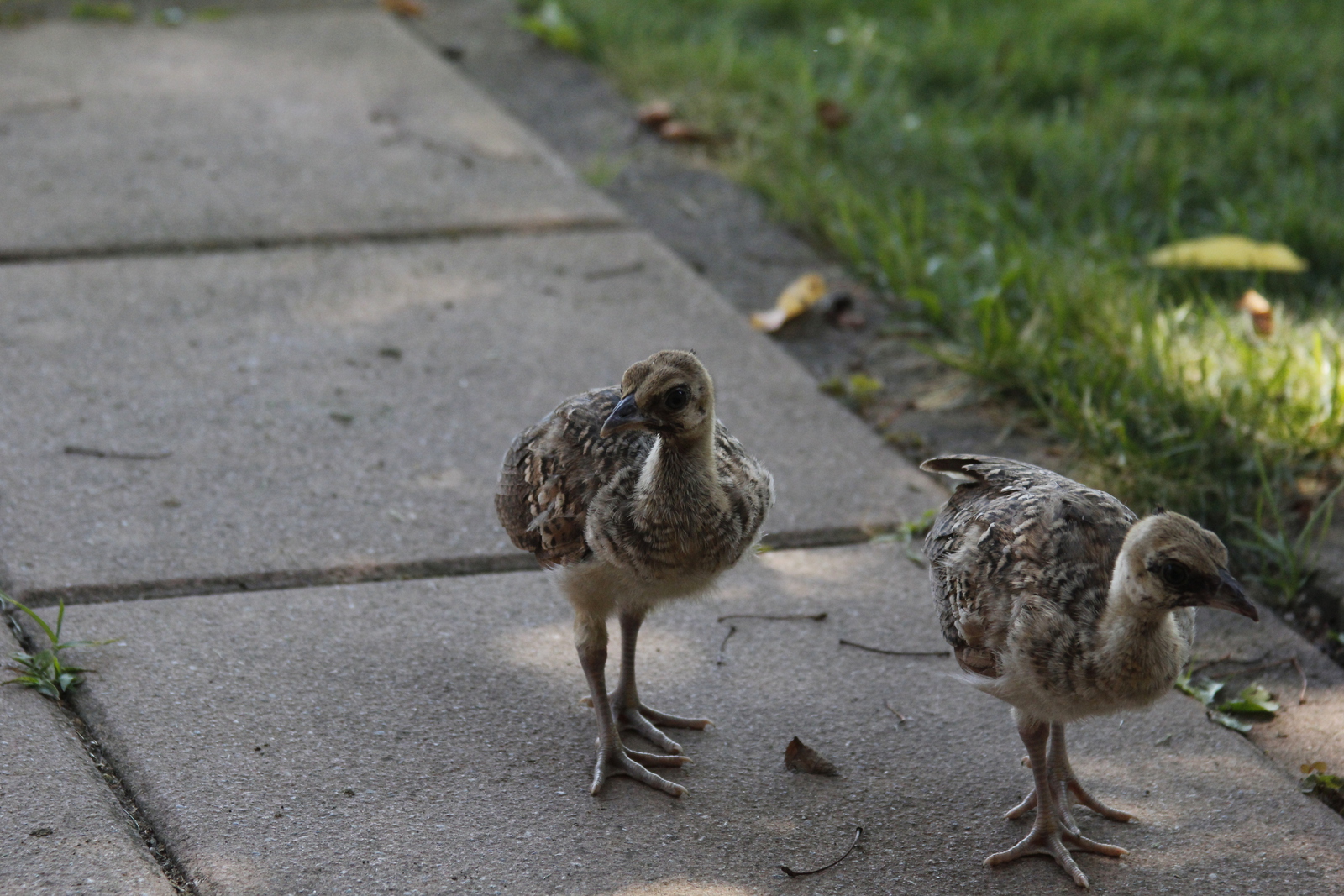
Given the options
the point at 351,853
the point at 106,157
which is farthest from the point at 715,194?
the point at 351,853

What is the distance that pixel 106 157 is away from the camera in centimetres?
685

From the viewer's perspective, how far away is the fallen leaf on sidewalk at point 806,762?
3645 mm

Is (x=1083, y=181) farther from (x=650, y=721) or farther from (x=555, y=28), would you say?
(x=650, y=721)

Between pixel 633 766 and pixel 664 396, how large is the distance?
3.09 ft

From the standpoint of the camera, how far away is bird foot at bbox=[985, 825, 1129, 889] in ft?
11.0

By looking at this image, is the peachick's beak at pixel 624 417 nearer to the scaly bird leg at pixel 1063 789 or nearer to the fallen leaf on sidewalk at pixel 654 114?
the scaly bird leg at pixel 1063 789

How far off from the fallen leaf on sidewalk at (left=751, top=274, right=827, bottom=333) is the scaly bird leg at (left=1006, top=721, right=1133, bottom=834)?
9.01 feet

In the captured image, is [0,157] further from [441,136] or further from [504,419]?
[504,419]

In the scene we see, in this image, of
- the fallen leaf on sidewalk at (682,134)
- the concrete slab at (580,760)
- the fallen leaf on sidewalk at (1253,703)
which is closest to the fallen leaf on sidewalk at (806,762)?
the concrete slab at (580,760)

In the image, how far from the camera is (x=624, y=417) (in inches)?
133

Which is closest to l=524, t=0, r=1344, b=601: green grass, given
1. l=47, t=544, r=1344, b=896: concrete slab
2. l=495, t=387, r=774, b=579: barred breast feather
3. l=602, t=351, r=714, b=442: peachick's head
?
l=47, t=544, r=1344, b=896: concrete slab

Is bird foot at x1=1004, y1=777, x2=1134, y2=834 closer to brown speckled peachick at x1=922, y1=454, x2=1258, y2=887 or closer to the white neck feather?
brown speckled peachick at x1=922, y1=454, x2=1258, y2=887

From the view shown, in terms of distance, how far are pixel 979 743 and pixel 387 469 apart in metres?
2.16

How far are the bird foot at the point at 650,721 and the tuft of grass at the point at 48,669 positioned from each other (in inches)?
53.0
